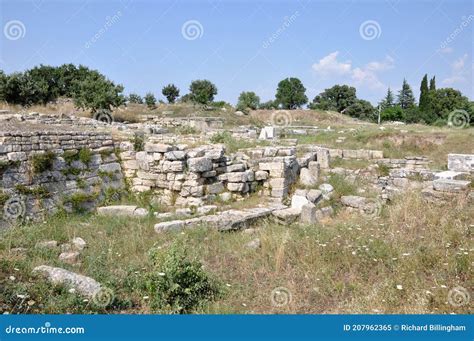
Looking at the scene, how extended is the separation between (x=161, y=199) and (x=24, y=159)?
2706mm

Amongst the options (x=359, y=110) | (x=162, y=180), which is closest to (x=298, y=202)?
(x=162, y=180)

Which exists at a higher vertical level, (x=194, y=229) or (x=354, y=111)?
(x=354, y=111)

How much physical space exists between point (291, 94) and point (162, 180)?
49.5 metres

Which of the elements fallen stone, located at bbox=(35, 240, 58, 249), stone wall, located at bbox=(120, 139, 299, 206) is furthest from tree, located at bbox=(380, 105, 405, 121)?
fallen stone, located at bbox=(35, 240, 58, 249)

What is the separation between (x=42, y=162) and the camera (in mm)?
6973

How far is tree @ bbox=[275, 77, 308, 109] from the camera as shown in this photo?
5494cm

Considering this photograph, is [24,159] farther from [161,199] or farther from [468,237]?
[468,237]

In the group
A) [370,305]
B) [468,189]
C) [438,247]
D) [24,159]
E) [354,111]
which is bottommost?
[370,305]

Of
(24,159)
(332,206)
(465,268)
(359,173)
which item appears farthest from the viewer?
(359,173)

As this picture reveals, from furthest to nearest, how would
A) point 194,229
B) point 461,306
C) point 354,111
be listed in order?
point 354,111
point 194,229
point 461,306

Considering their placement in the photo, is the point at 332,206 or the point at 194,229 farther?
the point at 332,206

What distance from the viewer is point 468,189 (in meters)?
6.96

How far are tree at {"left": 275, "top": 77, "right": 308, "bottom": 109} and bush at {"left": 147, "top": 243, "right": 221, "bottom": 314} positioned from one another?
51.1 meters

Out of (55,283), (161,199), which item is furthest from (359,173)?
(55,283)
